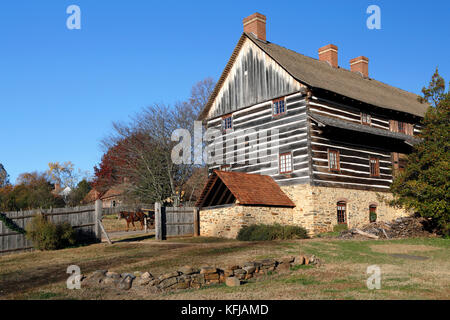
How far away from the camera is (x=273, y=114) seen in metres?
29.1

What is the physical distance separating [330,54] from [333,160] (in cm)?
1194

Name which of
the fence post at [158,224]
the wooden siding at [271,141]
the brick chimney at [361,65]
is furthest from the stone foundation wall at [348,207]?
the brick chimney at [361,65]

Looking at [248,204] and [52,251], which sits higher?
[248,204]

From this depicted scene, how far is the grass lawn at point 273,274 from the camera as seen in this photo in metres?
10.9

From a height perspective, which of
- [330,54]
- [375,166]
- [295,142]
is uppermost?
[330,54]

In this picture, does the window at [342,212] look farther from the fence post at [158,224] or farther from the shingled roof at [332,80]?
the fence post at [158,224]

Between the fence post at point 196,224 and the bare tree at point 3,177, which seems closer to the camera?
the fence post at point 196,224

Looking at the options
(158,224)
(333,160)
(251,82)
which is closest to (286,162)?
(333,160)

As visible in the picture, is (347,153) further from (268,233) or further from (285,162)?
(268,233)

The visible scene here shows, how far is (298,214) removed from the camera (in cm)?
2664

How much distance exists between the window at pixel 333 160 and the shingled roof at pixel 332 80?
3.75 metres

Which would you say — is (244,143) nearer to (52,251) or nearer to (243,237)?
(243,237)
